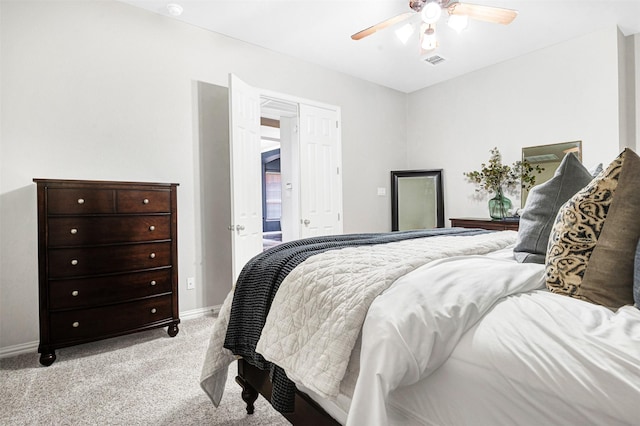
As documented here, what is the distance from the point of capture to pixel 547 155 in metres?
3.83

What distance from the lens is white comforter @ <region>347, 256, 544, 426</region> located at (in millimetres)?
807

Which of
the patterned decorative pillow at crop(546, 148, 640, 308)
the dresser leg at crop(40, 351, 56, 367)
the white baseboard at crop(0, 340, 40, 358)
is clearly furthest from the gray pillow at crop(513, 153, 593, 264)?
the white baseboard at crop(0, 340, 40, 358)

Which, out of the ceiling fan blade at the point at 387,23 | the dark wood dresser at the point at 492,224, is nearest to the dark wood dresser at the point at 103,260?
the ceiling fan blade at the point at 387,23

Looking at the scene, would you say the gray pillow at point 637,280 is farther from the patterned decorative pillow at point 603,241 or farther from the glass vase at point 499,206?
the glass vase at point 499,206

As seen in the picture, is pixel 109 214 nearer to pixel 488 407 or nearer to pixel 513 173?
pixel 488 407

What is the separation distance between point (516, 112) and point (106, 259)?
4467mm

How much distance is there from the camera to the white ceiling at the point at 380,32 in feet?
9.78

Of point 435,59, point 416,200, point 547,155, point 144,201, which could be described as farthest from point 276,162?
point 144,201

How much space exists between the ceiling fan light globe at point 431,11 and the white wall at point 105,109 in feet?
6.29

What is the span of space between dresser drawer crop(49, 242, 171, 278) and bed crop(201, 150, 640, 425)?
1727 millimetres

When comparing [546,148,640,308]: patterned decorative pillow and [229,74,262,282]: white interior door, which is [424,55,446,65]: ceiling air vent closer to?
[229,74,262,282]: white interior door

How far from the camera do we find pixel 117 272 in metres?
2.53

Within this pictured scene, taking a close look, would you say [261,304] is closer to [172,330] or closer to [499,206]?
[172,330]

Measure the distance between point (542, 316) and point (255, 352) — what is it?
98 centimetres
